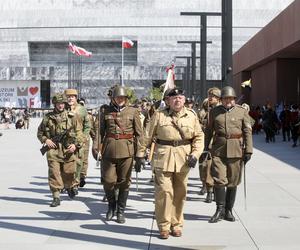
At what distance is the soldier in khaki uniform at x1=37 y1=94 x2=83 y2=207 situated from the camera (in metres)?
9.55

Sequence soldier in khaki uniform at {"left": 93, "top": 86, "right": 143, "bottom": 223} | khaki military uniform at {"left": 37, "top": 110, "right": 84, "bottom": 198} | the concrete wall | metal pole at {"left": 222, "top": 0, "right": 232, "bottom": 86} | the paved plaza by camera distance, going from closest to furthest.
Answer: the paved plaza < soldier in khaki uniform at {"left": 93, "top": 86, "right": 143, "bottom": 223} < khaki military uniform at {"left": 37, "top": 110, "right": 84, "bottom": 198} < metal pole at {"left": 222, "top": 0, "right": 232, "bottom": 86} < the concrete wall

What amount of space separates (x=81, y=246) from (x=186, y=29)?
78719 millimetres

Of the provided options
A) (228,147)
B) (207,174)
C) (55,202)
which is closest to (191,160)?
(228,147)

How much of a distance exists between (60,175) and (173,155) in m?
3.07

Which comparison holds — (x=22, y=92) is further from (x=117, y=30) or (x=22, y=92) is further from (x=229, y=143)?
(x=229, y=143)

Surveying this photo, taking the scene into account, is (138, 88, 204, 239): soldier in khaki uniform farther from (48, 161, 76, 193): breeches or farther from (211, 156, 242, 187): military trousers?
(48, 161, 76, 193): breeches

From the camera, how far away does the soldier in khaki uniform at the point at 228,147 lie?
812 cm

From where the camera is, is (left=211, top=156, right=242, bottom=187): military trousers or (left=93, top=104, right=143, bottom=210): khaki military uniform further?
(left=93, top=104, right=143, bottom=210): khaki military uniform

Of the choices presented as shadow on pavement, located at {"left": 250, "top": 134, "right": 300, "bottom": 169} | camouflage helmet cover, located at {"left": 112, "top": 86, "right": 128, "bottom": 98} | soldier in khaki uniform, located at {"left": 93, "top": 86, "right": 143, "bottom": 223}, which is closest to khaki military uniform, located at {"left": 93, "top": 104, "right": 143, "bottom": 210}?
soldier in khaki uniform, located at {"left": 93, "top": 86, "right": 143, "bottom": 223}

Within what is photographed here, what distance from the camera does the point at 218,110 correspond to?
829 centimetres

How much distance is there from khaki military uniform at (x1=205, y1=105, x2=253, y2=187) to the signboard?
249ft

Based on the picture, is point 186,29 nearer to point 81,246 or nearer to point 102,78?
point 102,78

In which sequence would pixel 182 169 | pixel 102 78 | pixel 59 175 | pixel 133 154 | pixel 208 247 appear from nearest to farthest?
pixel 208 247 → pixel 182 169 → pixel 133 154 → pixel 59 175 → pixel 102 78

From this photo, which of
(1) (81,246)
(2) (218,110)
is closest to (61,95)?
(2) (218,110)
